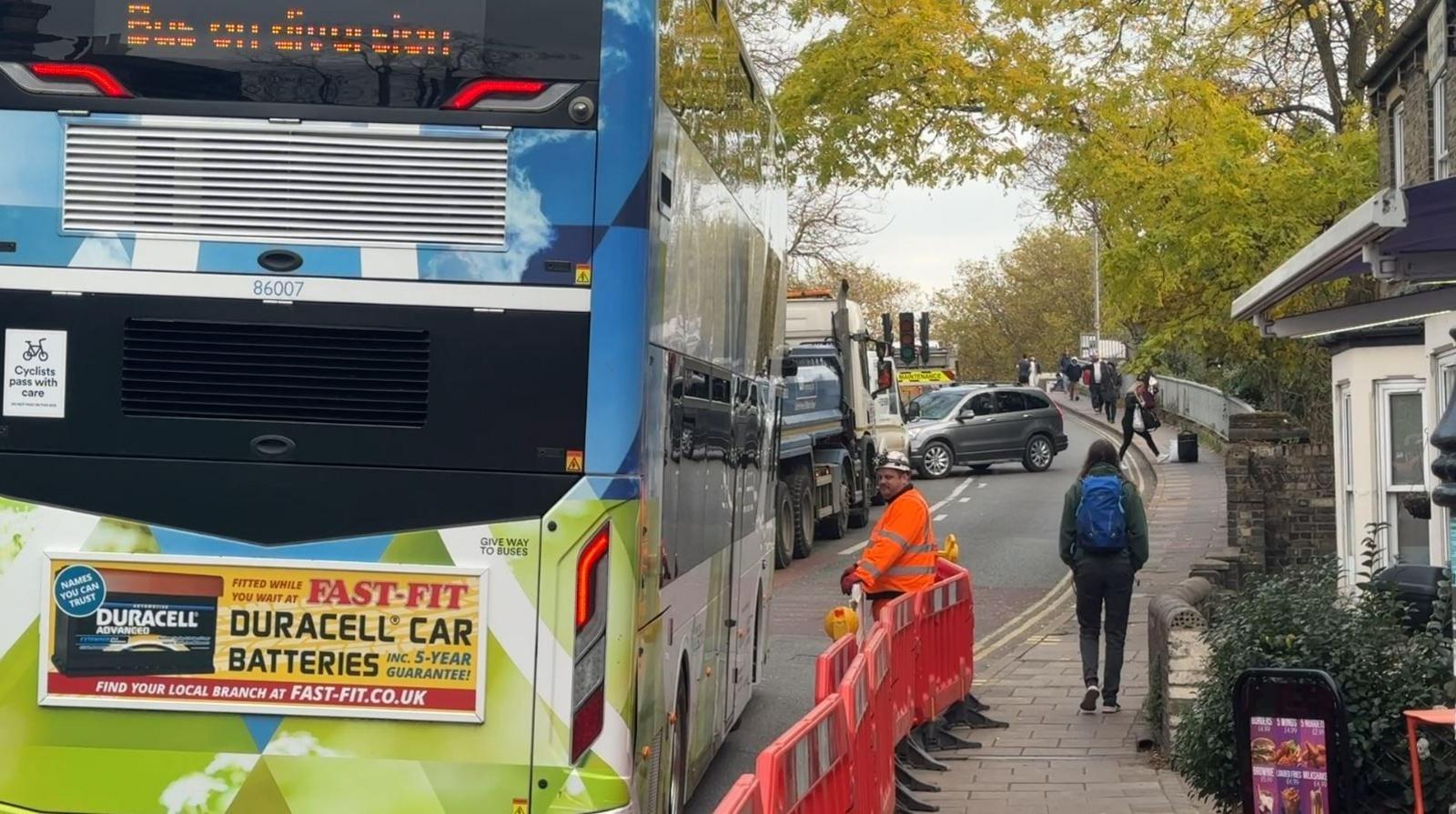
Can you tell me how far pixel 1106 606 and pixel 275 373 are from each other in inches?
310

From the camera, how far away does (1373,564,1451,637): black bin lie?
8568 millimetres

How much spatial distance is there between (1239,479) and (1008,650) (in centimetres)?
485

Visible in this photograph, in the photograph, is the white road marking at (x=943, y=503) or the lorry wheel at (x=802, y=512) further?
the white road marking at (x=943, y=503)

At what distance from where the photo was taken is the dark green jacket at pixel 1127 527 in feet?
41.1

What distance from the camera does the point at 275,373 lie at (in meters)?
6.16

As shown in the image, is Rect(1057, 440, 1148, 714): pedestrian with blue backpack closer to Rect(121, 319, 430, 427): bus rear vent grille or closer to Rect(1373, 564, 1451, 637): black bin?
Rect(1373, 564, 1451, 637): black bin

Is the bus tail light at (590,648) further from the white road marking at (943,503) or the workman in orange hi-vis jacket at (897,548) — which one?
the white road marking at (943,503)

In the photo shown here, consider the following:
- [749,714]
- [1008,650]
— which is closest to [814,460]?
[1008,650]

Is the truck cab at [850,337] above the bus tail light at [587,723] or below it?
above

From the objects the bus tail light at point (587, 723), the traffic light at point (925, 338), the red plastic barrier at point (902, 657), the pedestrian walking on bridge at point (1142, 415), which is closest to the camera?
the bus tail light at point (587, 723)

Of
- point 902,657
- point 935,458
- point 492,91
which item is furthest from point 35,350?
point 935,458

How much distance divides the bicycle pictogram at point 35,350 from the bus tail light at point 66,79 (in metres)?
0.85

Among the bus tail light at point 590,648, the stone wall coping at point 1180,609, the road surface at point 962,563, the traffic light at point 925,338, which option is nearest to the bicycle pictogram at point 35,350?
the bus tail light at point 590,648

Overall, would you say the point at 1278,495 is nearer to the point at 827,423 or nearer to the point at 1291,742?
the point at 827,423
